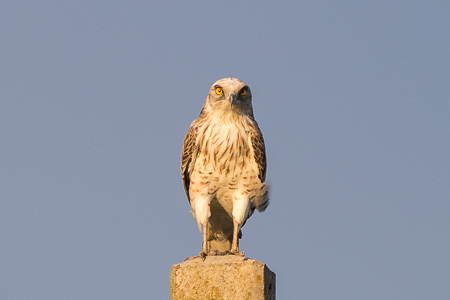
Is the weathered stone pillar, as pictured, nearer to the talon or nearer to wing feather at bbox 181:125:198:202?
the talon

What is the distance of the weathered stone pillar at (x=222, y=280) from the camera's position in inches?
350

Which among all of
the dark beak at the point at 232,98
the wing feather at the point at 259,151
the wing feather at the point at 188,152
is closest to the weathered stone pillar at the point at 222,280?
the wing feather at the point at 259,151

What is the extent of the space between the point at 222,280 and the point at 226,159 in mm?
2191

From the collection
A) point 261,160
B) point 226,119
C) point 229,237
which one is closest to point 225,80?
point 226,119

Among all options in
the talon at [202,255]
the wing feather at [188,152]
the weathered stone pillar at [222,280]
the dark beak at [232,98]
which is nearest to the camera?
the weathered stone pillar at [222,280]

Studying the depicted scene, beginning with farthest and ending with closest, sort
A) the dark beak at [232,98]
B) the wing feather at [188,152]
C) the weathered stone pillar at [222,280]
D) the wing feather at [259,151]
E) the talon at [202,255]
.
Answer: the wing feather at [188,152]
the wing feather at [259,151]
the dark beak at [232,98]
the talon at [202,255]
the weathered stone pillar at [222,280]

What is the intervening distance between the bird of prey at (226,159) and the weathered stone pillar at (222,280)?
4.49 ft

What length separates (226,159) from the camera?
10625mm

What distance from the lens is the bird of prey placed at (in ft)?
35.0

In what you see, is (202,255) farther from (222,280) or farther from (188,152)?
(188,152)

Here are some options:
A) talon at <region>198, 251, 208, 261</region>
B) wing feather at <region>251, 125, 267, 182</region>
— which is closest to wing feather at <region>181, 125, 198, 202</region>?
wing feather at <region>251, 125, 267, 182</region>

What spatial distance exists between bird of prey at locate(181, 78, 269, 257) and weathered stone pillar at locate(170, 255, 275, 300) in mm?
1369

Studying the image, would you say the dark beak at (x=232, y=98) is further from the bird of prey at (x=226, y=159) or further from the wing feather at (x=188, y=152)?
the wing feather at (x=188, y=152)

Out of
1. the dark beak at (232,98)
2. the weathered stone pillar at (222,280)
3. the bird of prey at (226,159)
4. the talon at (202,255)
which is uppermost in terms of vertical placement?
the dark beak at (232,98)
